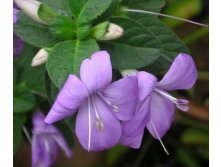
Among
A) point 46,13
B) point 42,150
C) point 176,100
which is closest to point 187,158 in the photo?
point 42,150

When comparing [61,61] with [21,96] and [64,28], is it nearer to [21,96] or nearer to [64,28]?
[64,28]

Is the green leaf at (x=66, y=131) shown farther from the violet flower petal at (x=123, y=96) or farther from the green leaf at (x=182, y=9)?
the green leaf at (x=182, y=9)

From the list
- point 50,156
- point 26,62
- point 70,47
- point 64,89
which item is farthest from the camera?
point 26,62

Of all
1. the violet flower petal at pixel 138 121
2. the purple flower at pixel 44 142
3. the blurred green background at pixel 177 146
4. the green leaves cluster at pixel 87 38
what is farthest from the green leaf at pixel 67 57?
the blurred green background at pixel 177 146

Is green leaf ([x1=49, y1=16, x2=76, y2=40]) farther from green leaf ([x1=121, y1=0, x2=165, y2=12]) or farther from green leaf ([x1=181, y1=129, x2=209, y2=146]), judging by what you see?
green leaf ([x1=181, y1=129, x2=209, y2=146])
